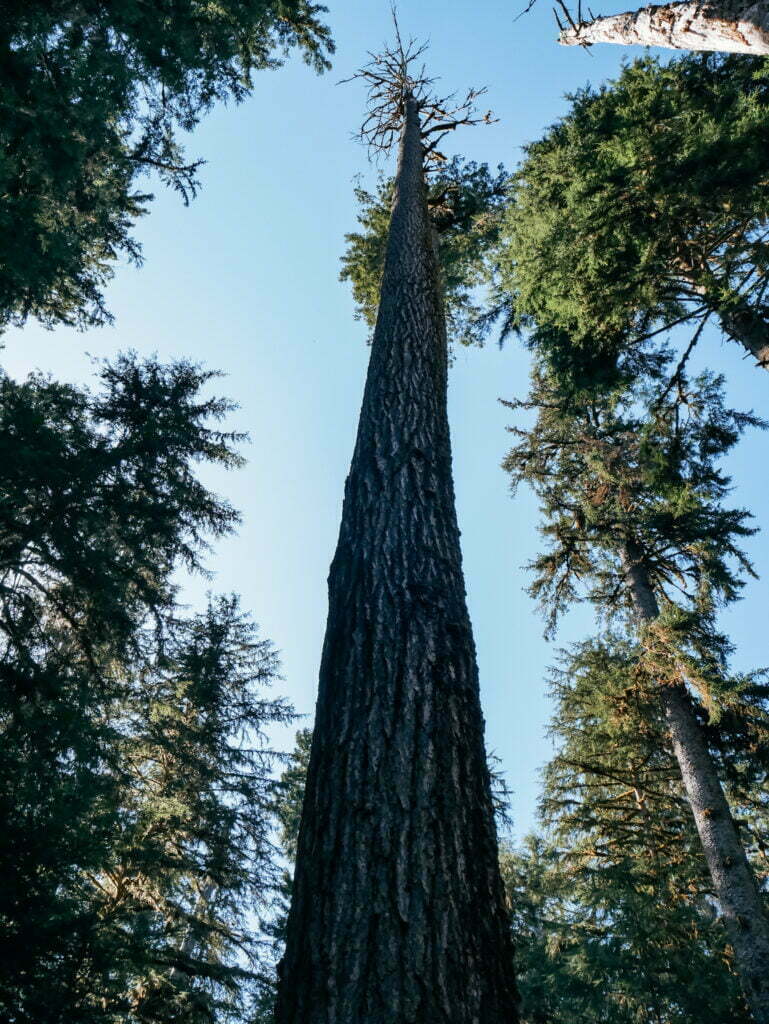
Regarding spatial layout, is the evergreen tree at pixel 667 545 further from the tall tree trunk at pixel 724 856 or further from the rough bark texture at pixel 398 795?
the rough bark texture at pixel 398 795

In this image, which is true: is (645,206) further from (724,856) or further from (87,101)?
(724,856)

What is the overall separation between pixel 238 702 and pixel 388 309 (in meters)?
9.35

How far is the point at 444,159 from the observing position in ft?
36.9

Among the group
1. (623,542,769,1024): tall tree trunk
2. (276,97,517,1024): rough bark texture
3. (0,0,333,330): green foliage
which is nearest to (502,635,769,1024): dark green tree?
(623,542,769,1024): tall tree trunk

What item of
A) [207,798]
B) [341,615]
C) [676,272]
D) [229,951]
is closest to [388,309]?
[341,615]

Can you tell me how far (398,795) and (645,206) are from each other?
331 inches

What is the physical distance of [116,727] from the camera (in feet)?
29.8

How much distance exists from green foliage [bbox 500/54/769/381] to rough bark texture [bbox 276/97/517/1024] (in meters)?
5.83

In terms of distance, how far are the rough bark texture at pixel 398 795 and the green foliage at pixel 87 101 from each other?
517cm

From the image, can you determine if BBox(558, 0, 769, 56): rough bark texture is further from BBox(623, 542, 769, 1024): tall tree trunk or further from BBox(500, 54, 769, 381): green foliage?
BBox(623, 542, 769, 1024): tall tree trunk

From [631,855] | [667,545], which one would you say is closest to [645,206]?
[667,545]

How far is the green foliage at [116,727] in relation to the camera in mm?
5320

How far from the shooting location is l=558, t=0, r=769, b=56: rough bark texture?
4.35 m

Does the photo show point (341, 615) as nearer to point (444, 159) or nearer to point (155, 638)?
point (155, 638)
